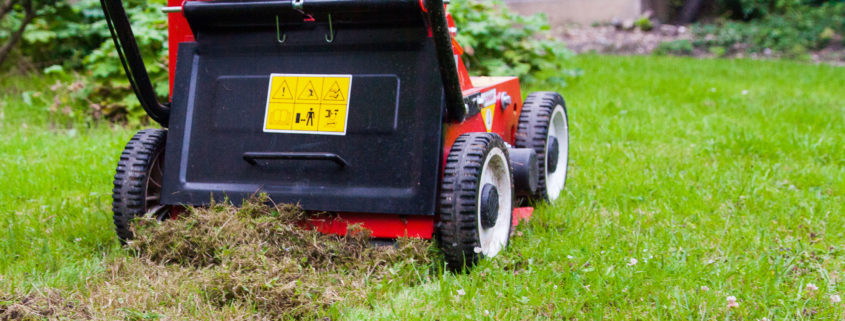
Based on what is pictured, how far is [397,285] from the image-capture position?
2.25 meters

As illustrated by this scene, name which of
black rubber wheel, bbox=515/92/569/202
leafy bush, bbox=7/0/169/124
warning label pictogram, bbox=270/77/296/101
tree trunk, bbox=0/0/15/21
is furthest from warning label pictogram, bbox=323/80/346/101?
tree trunk, bbox=0/0/15/21

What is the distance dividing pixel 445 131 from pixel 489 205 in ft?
0.89

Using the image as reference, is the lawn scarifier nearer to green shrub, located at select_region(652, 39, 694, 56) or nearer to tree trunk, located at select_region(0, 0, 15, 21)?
tree trunk, located at select_region(0, 0, 15, 21)

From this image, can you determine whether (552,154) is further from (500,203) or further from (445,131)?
(445,131)

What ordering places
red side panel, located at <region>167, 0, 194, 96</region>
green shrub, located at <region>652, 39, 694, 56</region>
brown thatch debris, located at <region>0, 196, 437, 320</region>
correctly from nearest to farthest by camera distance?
1. brown thatch debris, located at <region>0, 196, 437, 320</region>
2. red side panel, located at <region>167, 0, 194, 96</region>
3. green shrub, located at <region>652, 39, 694, 56</region>

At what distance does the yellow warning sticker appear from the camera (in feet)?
7.87

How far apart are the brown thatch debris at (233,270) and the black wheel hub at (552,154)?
1009 millimetres

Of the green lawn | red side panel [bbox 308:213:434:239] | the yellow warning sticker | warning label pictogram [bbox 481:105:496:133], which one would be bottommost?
the green lawn

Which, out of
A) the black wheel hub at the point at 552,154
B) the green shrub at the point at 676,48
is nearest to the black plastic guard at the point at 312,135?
the black wheel hub at the point at 552,154

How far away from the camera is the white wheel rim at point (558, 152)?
→ 3.30 meters

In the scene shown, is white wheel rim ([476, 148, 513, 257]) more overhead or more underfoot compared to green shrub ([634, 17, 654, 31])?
more underfoot

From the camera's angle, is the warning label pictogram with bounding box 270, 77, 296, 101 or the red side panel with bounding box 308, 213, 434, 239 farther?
the warning label pictogram with bounding box 270, 77, 296, 101

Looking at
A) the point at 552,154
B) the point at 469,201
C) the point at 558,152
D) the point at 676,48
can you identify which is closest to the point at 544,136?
the point at 552,154

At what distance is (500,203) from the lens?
101 inches
